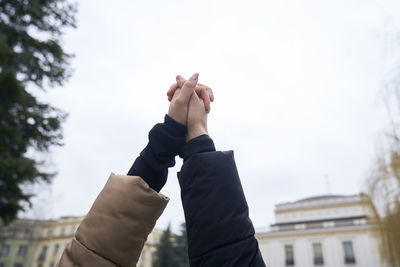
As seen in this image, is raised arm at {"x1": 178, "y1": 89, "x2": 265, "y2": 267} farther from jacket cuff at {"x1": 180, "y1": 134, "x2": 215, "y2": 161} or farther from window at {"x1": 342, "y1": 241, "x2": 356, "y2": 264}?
window at {"x1": 342, "y1": 241, "x2": 356, "y2": 264}

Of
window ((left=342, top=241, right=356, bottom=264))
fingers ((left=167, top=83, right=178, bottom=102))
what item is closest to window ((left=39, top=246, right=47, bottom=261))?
window ((left=342, top=241, right=356, bottom=264))

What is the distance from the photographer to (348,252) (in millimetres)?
23156

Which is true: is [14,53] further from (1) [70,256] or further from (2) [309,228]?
(2) [309,228]

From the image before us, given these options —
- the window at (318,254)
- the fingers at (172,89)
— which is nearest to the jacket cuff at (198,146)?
the fingers at (172,89)

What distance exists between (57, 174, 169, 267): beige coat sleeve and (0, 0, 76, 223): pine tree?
6.01 meters

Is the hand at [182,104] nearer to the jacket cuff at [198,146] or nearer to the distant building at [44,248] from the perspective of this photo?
the jacket cuff at [198,146]

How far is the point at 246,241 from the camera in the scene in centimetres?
72

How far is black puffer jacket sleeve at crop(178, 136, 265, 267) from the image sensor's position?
71 centimetres

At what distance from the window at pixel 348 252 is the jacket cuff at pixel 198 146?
26.9 meters

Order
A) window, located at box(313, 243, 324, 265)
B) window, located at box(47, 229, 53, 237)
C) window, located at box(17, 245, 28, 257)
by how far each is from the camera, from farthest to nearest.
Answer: window, located at box(17, 245, 28, 257)
window, located at box(47, 229, 53, 237)
window, located at box(313, 243, 324, 265)

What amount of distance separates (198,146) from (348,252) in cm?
2705

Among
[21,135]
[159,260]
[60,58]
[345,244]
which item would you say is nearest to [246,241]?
[21,135]

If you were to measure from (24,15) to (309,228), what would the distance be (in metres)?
25.1

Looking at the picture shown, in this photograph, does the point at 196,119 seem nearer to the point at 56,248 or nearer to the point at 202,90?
the point at 202,90
